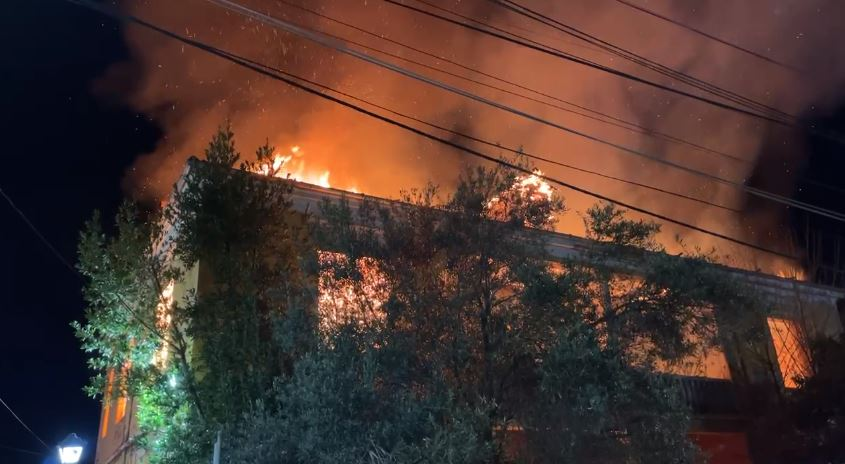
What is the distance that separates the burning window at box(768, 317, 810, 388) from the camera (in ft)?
55.3

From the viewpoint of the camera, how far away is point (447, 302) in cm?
784

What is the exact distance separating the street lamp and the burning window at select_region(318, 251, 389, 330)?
29.9ft

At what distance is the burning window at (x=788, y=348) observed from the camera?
16844 mm

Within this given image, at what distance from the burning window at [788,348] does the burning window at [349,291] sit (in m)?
12.8

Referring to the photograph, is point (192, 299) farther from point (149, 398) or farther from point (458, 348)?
point (458, 348)

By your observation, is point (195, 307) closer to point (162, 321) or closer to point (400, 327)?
point (162, 321)

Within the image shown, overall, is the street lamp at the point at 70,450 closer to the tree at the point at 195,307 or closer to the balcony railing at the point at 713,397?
the tree at the point at 195,307

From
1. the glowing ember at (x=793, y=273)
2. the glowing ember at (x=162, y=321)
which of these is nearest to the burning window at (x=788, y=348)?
the glowing ember at (x=793, y=273)

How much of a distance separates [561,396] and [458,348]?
125 centimetres

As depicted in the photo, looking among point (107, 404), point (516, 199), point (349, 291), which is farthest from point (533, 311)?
point (107, 404)

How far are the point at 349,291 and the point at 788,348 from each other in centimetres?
1381

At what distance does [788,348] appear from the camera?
55.9 feet

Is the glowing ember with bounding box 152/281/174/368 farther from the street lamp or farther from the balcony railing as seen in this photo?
the balcony railing

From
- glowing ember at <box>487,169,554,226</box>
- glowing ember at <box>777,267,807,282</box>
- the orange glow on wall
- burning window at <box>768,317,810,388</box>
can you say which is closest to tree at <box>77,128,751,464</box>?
glowing ember at <box>487,169,554,226</box>
